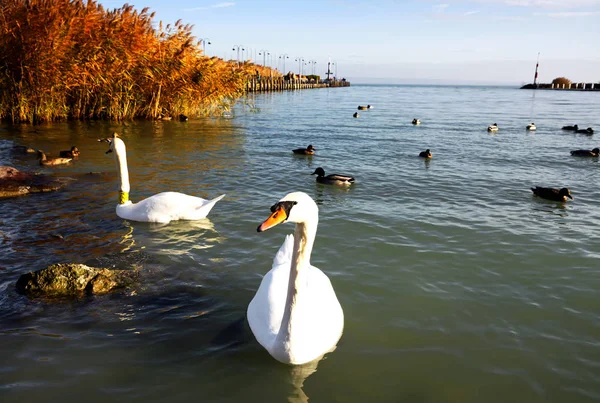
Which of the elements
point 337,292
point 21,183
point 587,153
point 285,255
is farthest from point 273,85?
point 285,255

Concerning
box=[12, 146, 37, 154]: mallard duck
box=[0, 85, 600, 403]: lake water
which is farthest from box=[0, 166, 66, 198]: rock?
box=[12, 146, 37, 154]: mallard duck

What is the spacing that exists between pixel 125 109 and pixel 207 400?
2334 centimetres

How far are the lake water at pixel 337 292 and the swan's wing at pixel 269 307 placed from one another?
0.24 metres

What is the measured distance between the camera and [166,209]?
911cm

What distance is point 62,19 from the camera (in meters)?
19.9

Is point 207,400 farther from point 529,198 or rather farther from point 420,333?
point 529,198

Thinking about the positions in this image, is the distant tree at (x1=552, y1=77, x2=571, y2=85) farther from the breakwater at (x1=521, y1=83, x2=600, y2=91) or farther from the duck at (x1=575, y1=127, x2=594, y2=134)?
the duck at (x1=575, y1=127, x2=594, y2=134)

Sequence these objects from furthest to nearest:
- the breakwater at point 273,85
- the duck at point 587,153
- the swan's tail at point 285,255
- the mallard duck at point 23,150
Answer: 1. the breakwater at point 273,85
2. the duck at point 587,153
3. the mallard duck at point 23,150
4. the swan's tail at point 285,255

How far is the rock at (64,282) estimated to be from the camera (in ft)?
19.7

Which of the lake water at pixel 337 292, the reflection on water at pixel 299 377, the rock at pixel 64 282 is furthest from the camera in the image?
the rock at pixel 64 282

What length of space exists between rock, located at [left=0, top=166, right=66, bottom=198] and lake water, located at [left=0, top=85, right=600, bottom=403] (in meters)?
0.41

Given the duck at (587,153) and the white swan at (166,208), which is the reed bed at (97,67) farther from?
the duck at (587,153)

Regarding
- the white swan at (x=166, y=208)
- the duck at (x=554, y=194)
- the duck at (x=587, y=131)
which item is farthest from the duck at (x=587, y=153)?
the white swan at (x=166, y=208)

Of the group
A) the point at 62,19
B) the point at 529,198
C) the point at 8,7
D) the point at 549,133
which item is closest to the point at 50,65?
the point at 62,19
